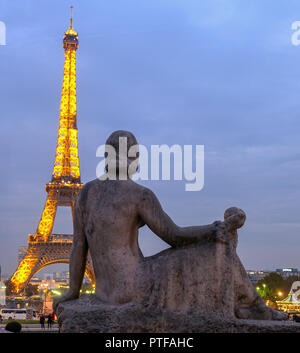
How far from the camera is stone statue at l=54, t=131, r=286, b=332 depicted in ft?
15.7

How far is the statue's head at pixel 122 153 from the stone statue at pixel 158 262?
0.10ft

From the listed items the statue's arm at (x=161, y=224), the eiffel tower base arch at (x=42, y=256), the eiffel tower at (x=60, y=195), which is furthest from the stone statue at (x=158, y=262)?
the eiffel tower base arch at (x=42, y=256)

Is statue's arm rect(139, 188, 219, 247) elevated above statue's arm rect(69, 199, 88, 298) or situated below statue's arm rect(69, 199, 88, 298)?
above

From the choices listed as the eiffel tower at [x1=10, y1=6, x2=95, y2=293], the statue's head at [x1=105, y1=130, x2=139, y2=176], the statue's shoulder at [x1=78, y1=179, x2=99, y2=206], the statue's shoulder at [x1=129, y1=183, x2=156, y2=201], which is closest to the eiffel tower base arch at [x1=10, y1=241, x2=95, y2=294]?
the eiffel tower at [x1=10, y1=6, x2=95, y2=293]

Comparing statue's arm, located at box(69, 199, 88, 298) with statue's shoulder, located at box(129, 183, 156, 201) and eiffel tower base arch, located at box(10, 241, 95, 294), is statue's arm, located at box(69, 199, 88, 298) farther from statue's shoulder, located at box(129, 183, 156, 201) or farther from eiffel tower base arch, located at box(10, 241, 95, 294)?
eiffel tower base arch, located at box(10, 241, 95, 294)

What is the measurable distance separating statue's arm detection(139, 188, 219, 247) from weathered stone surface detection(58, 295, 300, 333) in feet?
2.21

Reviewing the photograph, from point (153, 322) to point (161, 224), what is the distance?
35.6 inches

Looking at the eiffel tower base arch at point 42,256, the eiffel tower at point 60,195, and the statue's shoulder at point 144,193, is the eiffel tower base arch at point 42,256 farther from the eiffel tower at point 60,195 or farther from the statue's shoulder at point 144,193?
the statue's shoulder at point 144,193

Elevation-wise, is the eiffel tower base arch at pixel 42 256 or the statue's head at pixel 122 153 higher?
the statue's head at pixel 122 153

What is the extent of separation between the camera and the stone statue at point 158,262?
15.7ft

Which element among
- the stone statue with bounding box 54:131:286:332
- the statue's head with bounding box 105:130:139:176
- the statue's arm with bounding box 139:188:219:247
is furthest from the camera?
the statue's head with bounding box 105:130:139:176
